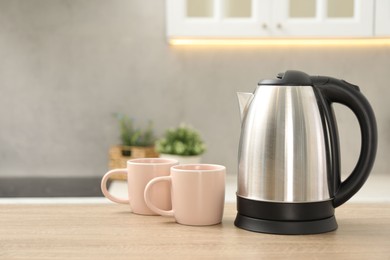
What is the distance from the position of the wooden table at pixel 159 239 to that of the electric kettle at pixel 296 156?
31 millimetres

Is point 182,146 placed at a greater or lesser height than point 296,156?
lesser

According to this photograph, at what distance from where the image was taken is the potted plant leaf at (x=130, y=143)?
2.48 meters

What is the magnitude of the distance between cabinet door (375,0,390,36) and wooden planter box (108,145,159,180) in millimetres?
1030

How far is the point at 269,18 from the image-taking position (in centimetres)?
244

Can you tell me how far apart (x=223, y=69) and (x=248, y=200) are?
67.5 inches

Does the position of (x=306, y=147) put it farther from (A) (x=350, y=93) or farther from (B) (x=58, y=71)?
(B) (x=58, y=71)

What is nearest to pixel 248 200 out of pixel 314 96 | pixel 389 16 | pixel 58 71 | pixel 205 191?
pixel 205 191

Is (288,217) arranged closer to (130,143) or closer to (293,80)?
(293,80)

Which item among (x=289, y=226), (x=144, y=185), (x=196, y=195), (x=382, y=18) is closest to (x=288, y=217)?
(x=289, y=226)

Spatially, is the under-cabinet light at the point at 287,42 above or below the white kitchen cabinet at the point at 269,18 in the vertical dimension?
below

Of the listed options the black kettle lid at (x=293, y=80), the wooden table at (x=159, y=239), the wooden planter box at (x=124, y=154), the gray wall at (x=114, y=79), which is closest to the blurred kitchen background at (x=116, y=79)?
the gray wall at (x=114, y=79)

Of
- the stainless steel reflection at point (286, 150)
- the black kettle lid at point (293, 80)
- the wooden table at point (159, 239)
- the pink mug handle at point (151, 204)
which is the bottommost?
the wooden table at point (159, 239)

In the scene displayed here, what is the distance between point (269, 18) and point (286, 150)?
1.54 m

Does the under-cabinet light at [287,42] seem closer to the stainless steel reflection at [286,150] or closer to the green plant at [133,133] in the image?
the green plant at [133,133]
